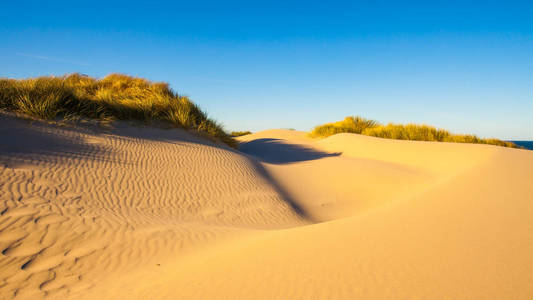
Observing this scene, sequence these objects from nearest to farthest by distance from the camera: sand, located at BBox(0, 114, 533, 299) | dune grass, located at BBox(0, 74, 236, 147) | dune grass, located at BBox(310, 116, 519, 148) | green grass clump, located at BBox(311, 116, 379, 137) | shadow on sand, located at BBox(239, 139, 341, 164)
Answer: sand, located at BBox(0, 114, 533, 299) → dune grass, located at BBox(0, 74, 236, 147) → shadow on sand, located at BBox(239, 139, 341, 164) → dune grass, located at BBox(310, 116, 519, 148) → green grass clump, located at BBox(311, 116, 379, 137)

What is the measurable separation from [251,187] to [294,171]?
2078mm

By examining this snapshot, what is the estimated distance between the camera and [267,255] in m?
2.36

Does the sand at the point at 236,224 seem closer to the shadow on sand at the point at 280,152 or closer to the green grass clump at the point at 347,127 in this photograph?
the shadow on sand at the point at 280,152

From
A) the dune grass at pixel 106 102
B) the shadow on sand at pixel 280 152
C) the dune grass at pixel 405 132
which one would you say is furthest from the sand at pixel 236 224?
the dune grass at pixel 405 132

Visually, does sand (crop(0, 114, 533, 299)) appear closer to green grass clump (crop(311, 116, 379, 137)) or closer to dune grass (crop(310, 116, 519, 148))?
dune grass (crop(310, 116, 519, 148))

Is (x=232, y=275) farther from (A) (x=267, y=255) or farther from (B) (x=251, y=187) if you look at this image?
(B) (x=251, y=187)

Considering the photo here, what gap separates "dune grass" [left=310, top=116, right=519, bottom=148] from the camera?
41.1ft

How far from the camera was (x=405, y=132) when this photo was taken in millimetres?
13680

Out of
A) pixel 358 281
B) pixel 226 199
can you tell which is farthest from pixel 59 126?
pixel 358 281

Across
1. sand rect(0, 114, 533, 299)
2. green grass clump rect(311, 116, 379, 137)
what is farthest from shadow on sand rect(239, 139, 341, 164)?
green grass clump rect(311, 116, 379, 137)

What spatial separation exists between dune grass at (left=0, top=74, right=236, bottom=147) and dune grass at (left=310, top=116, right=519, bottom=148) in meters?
8.23

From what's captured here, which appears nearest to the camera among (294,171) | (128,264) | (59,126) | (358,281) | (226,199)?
(358,281)

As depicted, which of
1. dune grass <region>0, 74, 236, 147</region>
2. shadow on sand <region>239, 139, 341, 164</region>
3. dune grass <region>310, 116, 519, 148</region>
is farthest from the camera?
dune grass <region>310, 116, 519, 148</region>

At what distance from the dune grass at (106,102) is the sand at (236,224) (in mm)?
666
